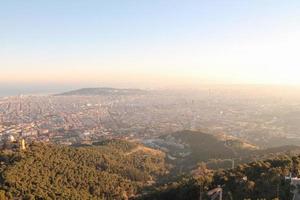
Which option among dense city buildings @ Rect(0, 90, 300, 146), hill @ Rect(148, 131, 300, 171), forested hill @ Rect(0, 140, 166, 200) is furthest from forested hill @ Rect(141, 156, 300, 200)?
dense city buildings @ Rect(0, 90, 300, 146)

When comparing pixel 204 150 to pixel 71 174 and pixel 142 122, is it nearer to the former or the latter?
pixel 71 174

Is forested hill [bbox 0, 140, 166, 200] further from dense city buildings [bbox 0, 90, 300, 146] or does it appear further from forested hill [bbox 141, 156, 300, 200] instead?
dense city buildings [bbox 0, 90, 300, 146]

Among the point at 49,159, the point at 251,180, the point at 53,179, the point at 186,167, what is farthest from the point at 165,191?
the point at 186,167

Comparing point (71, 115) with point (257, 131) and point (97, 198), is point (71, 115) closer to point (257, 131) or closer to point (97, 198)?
point (257, 131)

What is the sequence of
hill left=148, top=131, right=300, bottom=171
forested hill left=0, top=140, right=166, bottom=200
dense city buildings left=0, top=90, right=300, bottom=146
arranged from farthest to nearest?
dense city buildings left=0, top=90, right=300, bottom=146 → hill left=148, top=131, right=300, bottom=171 → forested hill left=0, top=140, right=166, bottom=200

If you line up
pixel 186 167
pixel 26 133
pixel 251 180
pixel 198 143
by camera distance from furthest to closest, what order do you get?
pixel 26 133, pixel 198 143, pixel 186 167, pixel 251 180

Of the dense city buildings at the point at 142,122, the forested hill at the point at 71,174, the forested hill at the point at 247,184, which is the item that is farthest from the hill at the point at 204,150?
the forested hill at the point at 247,184

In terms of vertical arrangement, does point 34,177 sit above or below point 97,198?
above

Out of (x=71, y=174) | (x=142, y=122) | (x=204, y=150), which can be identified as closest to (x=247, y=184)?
(x=71, y=174)

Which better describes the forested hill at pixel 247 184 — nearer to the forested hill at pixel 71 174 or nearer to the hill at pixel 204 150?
the forested hill at pixel 71 174
